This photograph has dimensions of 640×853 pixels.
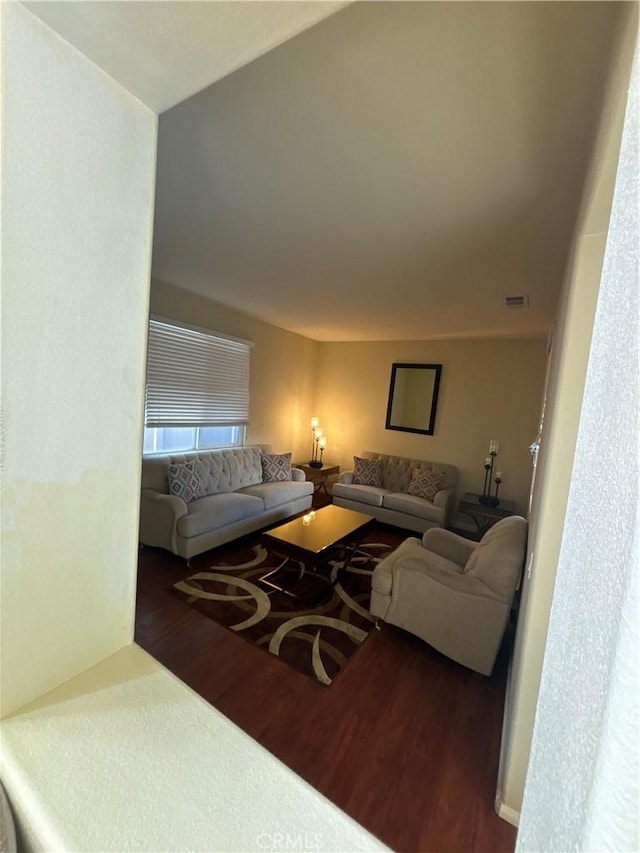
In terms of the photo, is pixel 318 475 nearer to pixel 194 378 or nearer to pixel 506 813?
pixel 194 378

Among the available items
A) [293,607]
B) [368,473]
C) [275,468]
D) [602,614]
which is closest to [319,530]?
[293,607]

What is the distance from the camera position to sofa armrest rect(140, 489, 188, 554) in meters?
3.00

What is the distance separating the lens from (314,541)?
288 cm

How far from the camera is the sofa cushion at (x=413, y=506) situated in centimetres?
406

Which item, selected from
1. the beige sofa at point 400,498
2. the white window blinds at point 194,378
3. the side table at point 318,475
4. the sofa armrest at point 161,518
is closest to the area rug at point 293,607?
the sofa armrest at point 161,518

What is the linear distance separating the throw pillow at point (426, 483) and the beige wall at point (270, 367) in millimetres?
2047

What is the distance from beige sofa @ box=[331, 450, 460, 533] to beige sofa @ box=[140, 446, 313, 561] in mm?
596

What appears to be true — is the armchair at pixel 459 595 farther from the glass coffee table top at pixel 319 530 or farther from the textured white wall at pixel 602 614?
the textured white wall at pixel 602 614

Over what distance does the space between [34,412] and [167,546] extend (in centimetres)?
277

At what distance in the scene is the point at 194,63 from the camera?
61 cm

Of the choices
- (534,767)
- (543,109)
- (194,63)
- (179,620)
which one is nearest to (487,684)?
(179,620)

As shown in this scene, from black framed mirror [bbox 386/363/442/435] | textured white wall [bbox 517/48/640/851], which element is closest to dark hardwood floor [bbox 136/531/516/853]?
textured white wall [bbox 517/48/640/851]

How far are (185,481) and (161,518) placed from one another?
17.0 inches

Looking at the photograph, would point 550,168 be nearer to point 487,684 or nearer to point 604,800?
point 604,800
